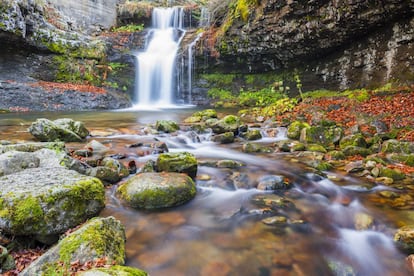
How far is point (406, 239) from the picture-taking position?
8.75 feet

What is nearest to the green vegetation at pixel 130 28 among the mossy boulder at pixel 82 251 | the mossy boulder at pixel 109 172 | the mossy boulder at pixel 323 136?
the mossy boulder at pixel 323 136

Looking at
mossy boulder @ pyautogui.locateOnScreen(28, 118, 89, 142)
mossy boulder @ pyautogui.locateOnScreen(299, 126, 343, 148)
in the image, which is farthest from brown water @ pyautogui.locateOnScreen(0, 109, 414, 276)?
mossy boulder @ pyautogui.locateOnScreen(28, 118, 89, 142)

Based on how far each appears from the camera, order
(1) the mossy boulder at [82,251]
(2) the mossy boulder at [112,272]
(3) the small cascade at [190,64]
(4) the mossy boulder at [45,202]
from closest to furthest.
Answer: (2) the mossy boulder at [112,272]
(1) the mossy boulder at [82,251]
(4) the mossy boulder at [45,202]
(3) the small cascade at [190,64]

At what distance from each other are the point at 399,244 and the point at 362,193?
130cm

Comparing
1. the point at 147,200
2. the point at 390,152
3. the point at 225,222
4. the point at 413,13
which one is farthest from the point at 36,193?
the point at 413,13

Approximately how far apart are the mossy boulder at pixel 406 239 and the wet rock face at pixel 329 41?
9097 mm

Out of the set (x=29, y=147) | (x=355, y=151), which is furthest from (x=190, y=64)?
(x=29, y=147)

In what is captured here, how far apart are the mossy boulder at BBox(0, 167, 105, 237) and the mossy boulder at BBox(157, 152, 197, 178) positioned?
1470 millimetres

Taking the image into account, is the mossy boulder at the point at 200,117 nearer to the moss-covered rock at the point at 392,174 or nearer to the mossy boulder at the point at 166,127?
the mossy boulder at the point at 166,127

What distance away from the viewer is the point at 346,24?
1104cm

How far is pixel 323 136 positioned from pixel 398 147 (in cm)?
154

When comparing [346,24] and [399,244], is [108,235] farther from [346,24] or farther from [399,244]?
[346,24]

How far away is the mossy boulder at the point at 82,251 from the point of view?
6.55 ft

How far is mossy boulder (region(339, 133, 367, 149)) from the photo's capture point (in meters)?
6.01
